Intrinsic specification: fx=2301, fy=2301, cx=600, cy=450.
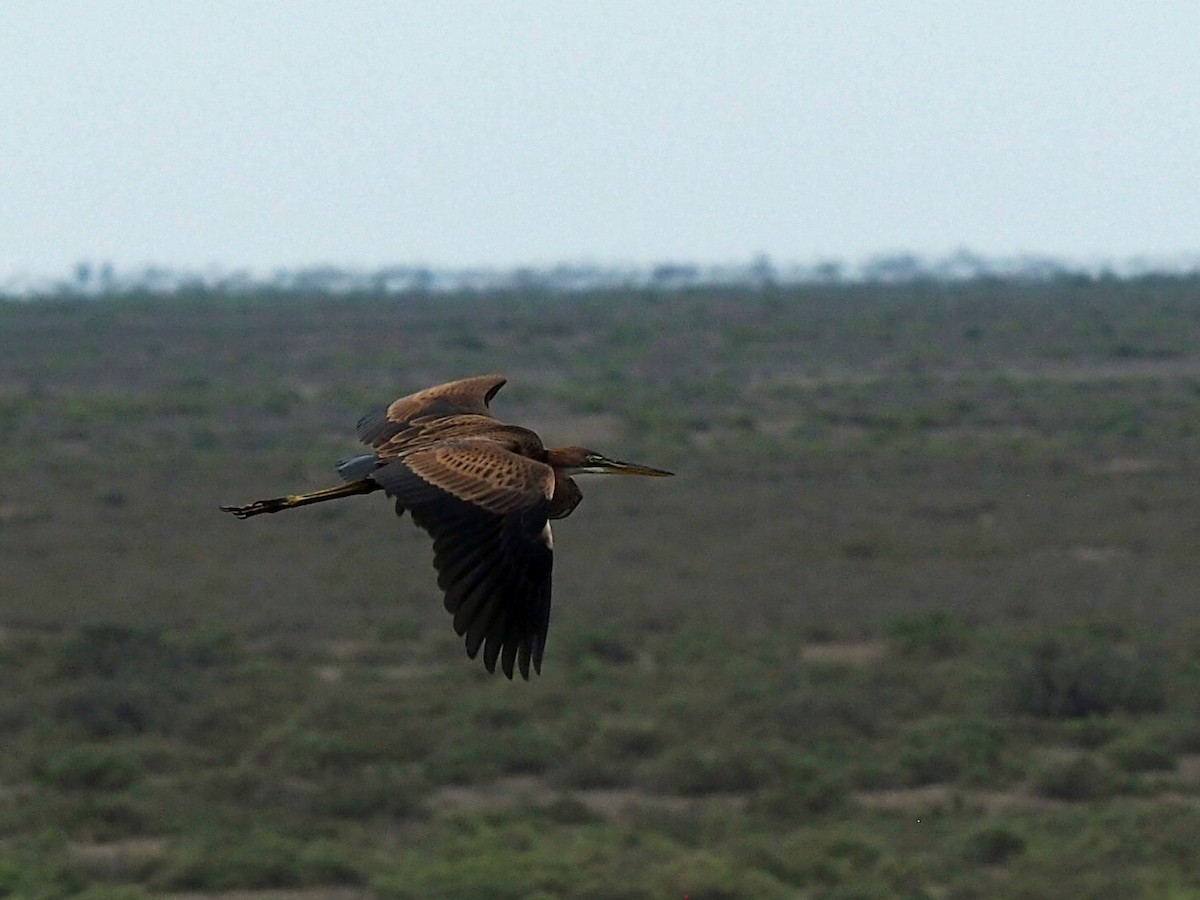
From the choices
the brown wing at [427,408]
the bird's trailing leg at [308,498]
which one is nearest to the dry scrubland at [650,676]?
the brown wing at [427,408]

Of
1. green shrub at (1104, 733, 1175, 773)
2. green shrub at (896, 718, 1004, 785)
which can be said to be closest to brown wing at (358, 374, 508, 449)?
green shrub at (896, 718, 1004, 785)

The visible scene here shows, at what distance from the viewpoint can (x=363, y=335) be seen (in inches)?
2970

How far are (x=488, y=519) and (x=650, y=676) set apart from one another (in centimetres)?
1217

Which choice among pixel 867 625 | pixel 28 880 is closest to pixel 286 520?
pixel 867 625

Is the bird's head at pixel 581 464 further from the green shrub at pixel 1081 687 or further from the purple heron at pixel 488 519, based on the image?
the green shrub at pixel 1081 687

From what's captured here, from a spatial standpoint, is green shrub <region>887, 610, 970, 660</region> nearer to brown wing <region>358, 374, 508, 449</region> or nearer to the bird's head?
brown wing <region>358, 374, 508, 449</region>

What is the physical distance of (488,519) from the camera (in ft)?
24.2

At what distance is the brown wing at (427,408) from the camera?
909 cm

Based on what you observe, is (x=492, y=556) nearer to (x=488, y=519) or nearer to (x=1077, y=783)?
(x=488, y=519)

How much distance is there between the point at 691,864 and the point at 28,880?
3.68m

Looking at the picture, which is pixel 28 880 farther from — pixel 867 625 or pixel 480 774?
pixel 867 625

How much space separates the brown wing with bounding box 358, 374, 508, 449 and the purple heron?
2.86ft

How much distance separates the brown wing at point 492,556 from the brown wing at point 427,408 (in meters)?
1.42

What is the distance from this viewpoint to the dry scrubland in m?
13.3
